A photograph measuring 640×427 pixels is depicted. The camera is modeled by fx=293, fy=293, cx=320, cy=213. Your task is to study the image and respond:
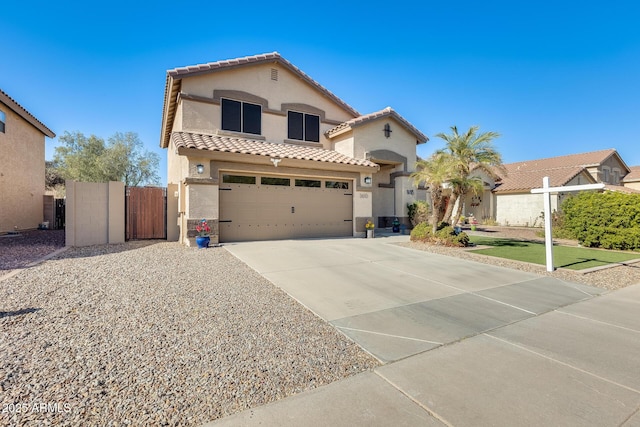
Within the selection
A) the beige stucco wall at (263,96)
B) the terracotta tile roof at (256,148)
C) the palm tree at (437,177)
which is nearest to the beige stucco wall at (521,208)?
the palm tree at (437,177)

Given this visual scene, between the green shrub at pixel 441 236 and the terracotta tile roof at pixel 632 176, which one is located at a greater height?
the terracotta tile roof at pixel 632 176

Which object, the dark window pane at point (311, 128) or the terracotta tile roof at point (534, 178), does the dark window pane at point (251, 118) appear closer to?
the dark window pane at point (311, 128)

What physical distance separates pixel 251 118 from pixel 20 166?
13.4m

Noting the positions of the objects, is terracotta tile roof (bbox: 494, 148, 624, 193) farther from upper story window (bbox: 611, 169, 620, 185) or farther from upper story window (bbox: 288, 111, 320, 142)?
upper story window (bbox: 288, 111, 320, 142)

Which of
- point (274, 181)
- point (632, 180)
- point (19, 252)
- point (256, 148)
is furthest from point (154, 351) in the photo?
point (632, 180)

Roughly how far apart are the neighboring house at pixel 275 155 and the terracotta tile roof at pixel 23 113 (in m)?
6.97

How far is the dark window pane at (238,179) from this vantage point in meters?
12.4

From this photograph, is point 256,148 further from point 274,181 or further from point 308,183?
point 308,183

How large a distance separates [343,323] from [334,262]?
427 cm

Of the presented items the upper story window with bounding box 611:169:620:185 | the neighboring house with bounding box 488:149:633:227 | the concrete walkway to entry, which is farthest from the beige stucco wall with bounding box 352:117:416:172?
the upper story window with bounding box 611:169:620:185

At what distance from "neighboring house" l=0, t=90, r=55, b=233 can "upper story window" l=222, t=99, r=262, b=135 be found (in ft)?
35.0

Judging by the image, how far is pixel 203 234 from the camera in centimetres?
1139

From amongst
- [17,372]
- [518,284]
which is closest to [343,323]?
[17,372]

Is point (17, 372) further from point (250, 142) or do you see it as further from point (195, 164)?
point (250, 142)
